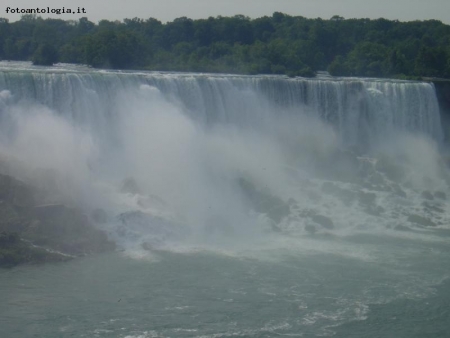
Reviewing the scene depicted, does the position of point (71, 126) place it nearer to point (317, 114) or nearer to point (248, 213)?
point (248, 213)

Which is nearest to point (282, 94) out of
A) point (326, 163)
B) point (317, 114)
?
point (317, 114)

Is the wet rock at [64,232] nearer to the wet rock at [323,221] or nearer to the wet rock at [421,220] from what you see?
the wet rock at [323,221]

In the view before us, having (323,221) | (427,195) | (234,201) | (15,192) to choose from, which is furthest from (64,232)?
(427,195)

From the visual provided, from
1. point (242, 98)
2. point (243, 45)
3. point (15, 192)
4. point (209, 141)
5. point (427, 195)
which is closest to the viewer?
point (15, 192)

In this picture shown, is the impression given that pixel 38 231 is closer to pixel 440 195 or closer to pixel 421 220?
pixel 421 220

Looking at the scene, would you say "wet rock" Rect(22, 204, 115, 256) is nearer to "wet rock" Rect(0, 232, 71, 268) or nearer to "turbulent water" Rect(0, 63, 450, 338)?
"wet rock" Rect(0, 232, 71, 268)

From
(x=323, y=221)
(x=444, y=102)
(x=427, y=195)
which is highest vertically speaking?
(x=444, y=102)

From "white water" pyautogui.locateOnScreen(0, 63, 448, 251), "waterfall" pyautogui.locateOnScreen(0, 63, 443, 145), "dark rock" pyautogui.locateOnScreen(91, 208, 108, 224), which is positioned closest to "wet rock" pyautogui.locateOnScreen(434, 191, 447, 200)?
"white water" pyautogui.locateOnScreen(0, 63, 448, 251)
